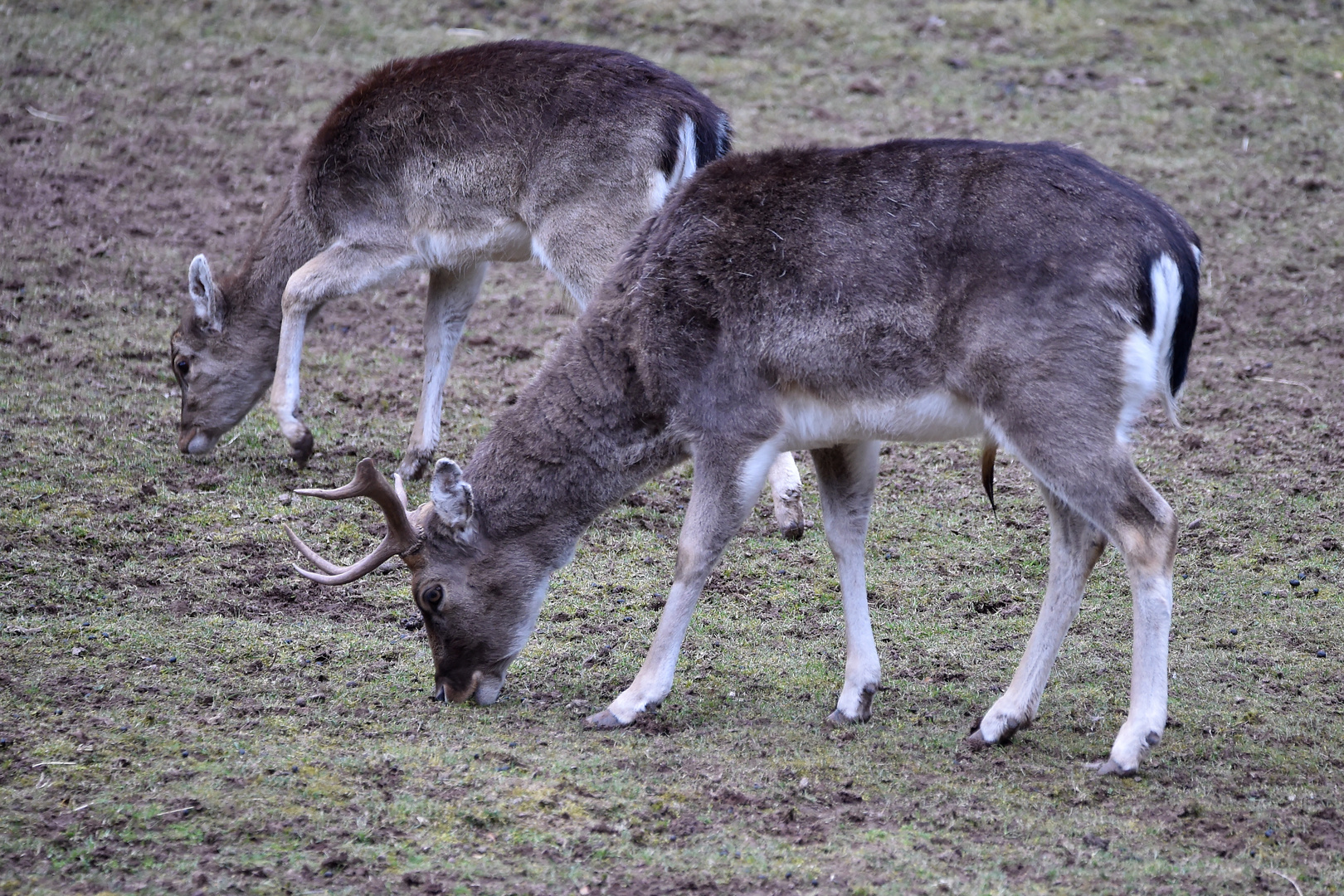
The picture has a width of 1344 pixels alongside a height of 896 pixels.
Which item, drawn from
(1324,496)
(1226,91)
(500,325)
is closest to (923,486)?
(1324,496)

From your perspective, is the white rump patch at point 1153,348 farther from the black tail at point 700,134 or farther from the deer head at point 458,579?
the black tail at point 700,134

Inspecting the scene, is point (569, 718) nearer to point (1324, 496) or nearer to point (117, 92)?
point (1324, 496)

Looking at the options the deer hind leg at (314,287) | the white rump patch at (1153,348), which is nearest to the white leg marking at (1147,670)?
the white rump patch at (1153,348)

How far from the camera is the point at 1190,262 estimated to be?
204 inches

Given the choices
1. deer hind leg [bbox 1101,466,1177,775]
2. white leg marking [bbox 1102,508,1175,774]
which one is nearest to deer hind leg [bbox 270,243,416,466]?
deer hind leg [bbox 1101,466,1177,775]

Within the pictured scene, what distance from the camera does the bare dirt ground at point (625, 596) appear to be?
4.42 m

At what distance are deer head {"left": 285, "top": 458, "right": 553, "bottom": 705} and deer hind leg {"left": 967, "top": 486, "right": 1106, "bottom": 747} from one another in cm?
196

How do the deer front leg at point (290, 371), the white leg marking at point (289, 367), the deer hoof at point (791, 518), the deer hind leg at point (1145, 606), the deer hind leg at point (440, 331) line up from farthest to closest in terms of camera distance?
the deer hind leg at point (440, 331) → the white leg marking at point (289, 367) → the deer front leg at point (290, 371) → the deer hoof at point (791, 518) → the deer hind leg at point (1145, 606)

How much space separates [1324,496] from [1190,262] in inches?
127

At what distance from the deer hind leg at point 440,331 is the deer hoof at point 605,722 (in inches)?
128

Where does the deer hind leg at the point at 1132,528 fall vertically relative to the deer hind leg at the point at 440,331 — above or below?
above

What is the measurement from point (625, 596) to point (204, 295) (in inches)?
144

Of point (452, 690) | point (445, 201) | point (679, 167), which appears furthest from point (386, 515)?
point (679, 167)

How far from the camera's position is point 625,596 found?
22.6ft
